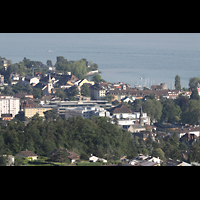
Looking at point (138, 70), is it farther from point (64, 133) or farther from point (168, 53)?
point (64, 133)

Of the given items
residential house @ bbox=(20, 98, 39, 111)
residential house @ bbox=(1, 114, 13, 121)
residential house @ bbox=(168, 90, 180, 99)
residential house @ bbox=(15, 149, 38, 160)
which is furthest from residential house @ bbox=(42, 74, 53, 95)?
residential house @ bbox=(15, 149, 38, 160)

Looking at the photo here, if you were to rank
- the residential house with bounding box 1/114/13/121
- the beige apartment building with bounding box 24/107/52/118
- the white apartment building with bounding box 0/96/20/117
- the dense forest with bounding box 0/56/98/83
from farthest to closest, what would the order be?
1. the dense forest with bounding box 0/56/98/83
2. the white apartment building with bounding box 0/96/20/117
3. the beige apartment building with bounding box 24/107/52/118
4. the residential house with bounding box 1/114/13/121

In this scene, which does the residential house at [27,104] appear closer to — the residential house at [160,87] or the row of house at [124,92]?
the row of house at [124,92]

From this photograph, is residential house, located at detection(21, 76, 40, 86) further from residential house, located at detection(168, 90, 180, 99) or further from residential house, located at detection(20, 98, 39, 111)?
residential house, located at detection(168, 90, 180, 99)

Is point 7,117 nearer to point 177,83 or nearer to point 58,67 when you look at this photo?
point 177,83

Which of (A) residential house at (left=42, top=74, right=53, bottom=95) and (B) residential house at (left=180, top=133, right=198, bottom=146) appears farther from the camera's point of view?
(A) residential house at (left=42, top=74, right=53, bottom=95)

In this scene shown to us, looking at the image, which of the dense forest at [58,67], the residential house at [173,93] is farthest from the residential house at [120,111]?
the dense forest at [58,67]

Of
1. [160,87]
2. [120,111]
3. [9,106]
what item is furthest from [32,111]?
[160,87]
